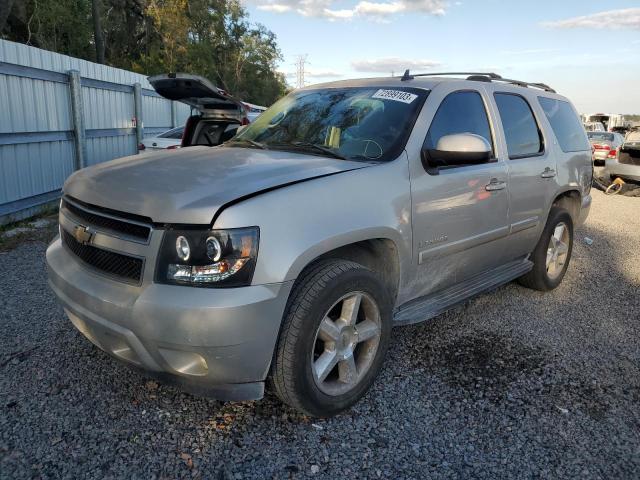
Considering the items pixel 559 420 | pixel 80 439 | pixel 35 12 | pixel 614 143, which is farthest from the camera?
pixel 35 12

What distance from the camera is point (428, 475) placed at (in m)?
2.47

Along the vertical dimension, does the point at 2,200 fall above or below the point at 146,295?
below

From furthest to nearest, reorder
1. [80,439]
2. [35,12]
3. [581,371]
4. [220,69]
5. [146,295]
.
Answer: [220,69] < [35,12] < [581,371] < [80,439] < [146,295]

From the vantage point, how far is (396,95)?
11.6 ft

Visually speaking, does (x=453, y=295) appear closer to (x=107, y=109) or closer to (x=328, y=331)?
(x=328, y=331)

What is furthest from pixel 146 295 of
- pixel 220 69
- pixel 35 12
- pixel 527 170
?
pixel 220 69

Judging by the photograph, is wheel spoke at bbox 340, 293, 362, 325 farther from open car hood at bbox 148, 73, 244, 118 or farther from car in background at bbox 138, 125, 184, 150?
car in background at bbox 138, 125, 184, 150

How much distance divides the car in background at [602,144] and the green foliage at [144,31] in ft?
76.6

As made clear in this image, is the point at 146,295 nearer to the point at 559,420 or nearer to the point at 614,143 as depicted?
the point at 559,420

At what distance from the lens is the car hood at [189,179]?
7.84ft

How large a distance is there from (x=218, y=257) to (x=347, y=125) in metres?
1.53

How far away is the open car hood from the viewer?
545cm

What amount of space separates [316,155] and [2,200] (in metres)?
5.84

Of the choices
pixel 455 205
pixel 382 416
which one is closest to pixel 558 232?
pixel 455 205
